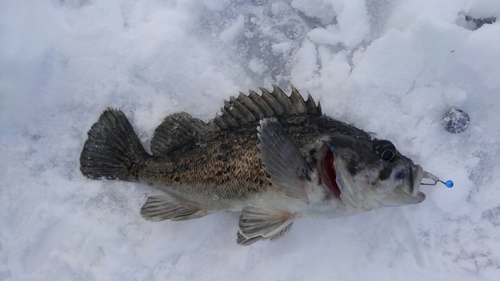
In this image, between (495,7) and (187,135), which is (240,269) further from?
(495,7)

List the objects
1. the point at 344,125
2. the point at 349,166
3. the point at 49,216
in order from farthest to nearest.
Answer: the point at 49,216 < the point at 344,125 < the point at 349,166

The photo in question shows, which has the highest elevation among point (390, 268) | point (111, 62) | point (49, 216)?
point (111, 62)

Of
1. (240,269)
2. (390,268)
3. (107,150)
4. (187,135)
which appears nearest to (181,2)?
(187,135)

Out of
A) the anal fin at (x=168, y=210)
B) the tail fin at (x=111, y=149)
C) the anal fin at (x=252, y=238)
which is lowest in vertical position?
the anal fin at (x=252, y=238)

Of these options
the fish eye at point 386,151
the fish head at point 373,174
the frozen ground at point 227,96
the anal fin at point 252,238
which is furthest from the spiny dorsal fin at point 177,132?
the fish eye at point 386,151

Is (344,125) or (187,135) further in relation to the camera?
(187,135)

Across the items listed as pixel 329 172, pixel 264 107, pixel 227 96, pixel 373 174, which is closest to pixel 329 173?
pixel 329 172

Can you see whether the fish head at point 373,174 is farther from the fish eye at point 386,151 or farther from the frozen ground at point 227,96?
the frozen ground at point 227,96

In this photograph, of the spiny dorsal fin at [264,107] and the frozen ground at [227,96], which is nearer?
the spiny dorsal fin at [264,107]
